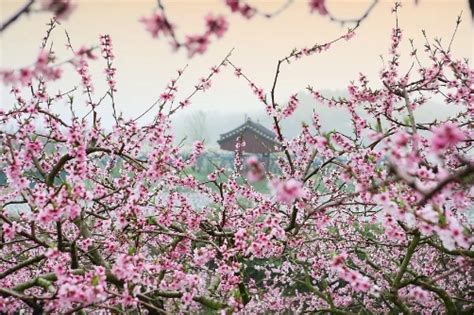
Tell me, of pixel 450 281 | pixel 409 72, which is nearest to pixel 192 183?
pixel 409 72

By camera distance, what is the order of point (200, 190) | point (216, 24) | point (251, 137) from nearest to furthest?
point (216, 24) → point (200, 190) → point (251, 137)

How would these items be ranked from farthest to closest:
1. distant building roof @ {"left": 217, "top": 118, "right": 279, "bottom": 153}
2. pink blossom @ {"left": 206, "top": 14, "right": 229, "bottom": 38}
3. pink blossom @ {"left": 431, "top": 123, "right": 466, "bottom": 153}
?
distant building roof @ {"left": 217, "top": 118, "right": 279, "bottom": 153} → pink blossom @ {"left": 206, "top": 14, "right": 229, "bottom": 38} → pink blossom @ {"left": 431, "top": 123, "right": 466, "bottom": 153}

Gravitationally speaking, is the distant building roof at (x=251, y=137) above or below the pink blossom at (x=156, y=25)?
above

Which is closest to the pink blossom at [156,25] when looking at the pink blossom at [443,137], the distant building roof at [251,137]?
the pink blossom at [443,137]

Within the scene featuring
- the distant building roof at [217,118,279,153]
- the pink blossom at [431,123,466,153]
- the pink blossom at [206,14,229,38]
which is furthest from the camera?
the distant building roof at [217,118,279,153]

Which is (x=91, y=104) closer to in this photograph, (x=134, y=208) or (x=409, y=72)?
(x=134, y=208)

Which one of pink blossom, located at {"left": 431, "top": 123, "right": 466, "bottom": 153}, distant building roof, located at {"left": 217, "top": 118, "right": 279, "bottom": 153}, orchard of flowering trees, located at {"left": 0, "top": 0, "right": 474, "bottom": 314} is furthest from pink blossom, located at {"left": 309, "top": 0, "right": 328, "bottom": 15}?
distant building roof, located at {"left": 217, "top": 118, "right": 279, "bottom": 153}

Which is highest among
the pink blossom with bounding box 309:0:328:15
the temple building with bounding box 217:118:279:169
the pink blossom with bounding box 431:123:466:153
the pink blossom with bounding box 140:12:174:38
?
the temple building with bounding box 217:118:279:169

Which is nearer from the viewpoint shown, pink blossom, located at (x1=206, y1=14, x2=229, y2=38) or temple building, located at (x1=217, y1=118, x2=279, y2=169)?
pink blossom, located at (x1=206, y1=14, x2=229, y2=38)

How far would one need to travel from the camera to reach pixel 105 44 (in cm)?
568

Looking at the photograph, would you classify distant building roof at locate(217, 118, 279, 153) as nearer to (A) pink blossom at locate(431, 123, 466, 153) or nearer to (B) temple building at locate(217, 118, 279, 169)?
(B) temple building at locate(217, 118, 279, 169)

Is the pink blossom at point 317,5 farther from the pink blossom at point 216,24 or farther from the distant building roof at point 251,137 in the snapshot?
the distant building roof at point 251,137

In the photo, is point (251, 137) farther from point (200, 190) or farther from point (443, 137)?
point (443, 137)

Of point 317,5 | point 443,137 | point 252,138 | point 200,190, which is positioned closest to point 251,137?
point 252,138
